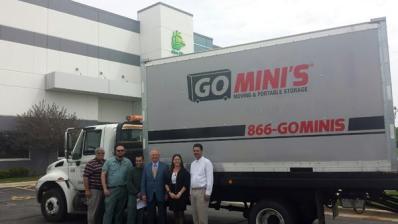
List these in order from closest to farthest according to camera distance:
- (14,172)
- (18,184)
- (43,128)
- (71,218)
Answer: (71,218) < (18,184) < (14,172) < (43,128)

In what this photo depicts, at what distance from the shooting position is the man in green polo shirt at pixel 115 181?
8.82 m

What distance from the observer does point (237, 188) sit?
26.9 ft

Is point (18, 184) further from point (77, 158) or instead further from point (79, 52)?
point (77, 158)

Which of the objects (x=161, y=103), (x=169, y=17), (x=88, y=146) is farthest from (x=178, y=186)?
(x=169, y=17)

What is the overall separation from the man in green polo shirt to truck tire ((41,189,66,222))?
2138 mm

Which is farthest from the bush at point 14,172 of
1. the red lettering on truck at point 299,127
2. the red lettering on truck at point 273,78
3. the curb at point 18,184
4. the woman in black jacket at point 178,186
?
the red lettering on truck at point 299,127

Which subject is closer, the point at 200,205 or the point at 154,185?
the point at 200,205

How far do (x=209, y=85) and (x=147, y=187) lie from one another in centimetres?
228

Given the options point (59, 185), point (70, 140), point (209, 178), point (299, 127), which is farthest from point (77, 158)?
point (299, 127)

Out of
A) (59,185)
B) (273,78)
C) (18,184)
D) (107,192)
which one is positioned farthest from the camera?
(18,184)

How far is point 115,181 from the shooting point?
880 cm

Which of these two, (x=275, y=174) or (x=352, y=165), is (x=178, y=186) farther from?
(x=352, y=165)

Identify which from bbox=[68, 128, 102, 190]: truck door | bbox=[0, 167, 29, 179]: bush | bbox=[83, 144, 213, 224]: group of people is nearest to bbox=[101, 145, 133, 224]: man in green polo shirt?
bbox=[83, 144, 213, 224]: group of people

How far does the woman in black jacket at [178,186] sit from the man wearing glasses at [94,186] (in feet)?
5.15
